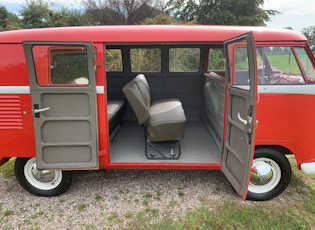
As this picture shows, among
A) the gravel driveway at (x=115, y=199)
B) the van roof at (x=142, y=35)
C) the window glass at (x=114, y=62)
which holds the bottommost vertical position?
the gravel driveway at (x=115, y=199)

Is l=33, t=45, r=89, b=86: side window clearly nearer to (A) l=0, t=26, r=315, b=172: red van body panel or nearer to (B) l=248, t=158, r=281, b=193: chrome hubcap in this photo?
(A) l=0, t=26, r=315, b=172: red van body panel

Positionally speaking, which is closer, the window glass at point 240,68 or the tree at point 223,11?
the window glass at point 240,68

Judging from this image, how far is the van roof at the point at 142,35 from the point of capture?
10.3 ft

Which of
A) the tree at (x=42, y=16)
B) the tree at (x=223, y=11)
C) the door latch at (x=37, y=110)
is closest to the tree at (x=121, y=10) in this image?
the tree at (x=223, y=11)

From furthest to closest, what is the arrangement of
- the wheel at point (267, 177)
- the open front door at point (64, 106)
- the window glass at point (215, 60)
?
1. the window glass at point (215, 60)
2. the wheel at point (267, 177)
3. the open front door at point (64, 106)

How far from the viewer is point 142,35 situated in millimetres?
3170

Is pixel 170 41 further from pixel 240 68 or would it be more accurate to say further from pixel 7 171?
pixel 7 171

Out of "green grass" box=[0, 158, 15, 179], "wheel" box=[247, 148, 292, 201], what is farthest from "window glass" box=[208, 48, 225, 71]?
"green grass" box=[0, 158, 15, 179]

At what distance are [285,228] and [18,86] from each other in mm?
3625

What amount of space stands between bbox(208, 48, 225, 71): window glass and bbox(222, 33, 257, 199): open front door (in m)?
1.76

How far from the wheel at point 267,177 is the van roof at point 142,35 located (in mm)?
1495

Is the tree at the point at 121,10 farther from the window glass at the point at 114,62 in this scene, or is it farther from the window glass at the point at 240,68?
the window glass at the point at 240,68

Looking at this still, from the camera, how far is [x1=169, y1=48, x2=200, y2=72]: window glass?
5230mm

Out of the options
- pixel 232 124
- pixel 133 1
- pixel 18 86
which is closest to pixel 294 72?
pixel 232 124
